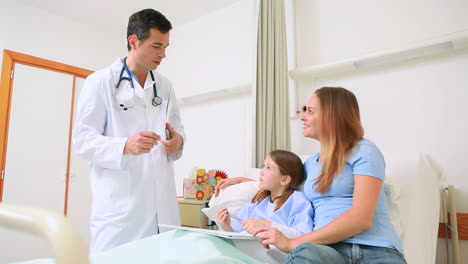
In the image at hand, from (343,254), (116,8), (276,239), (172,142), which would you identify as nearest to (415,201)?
(343,254)

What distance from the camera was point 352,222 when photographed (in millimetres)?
1005

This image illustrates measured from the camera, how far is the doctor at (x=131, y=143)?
1.43 meters

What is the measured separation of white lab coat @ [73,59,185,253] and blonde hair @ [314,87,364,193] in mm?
755

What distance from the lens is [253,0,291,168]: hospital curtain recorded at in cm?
208

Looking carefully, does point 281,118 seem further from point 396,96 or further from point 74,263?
point 74,263

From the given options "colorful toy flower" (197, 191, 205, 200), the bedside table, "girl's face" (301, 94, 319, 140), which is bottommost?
the bedside table

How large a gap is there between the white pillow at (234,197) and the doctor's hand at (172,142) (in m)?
0.33

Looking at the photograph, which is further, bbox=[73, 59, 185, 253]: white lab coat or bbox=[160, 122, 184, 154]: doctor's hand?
bbox=[160, 122, 184, 154]: doctor's hand

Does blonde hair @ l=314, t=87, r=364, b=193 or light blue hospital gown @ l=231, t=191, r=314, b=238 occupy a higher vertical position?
blonde hair @ l=314, t=87, r=364, b=193

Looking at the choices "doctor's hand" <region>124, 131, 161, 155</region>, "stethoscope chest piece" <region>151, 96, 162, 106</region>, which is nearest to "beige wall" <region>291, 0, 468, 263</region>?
"stethoscope chest piece" <region>151, 96, 162, 106</region>

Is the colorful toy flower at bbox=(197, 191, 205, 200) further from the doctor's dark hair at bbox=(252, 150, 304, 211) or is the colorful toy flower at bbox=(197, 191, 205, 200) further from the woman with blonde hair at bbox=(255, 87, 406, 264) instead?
the woman with blonde hair at bbox=(255, 87, 406, 264)

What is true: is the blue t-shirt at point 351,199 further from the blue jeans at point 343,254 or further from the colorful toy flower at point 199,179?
the colorful toy flower at point 199,179

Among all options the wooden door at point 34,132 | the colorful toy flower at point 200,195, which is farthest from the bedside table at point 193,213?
the wooden door at point 34,132

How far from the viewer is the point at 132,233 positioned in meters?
1.45
